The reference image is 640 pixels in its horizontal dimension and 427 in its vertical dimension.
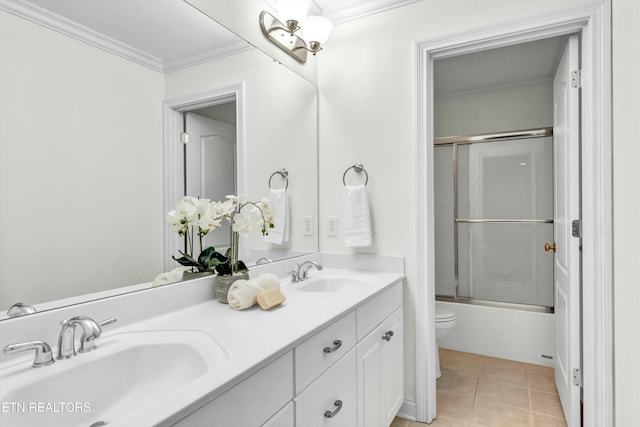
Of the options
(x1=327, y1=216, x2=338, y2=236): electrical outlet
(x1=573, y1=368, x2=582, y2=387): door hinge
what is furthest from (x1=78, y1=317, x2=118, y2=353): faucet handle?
(x1=573, y1=368, x2=582, y2=387): door hinge

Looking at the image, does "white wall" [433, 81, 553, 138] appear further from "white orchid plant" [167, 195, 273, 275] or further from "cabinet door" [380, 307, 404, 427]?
"white orchid plant" [167, 195, 273, 275]

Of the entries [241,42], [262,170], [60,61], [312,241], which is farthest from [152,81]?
[312,241]

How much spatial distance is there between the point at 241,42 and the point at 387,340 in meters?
1.55

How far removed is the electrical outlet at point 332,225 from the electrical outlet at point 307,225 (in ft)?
0.35

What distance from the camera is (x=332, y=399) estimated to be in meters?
1.18

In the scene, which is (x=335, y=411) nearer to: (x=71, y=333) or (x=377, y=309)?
(x=377, y=309)

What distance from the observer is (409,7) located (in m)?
1.94

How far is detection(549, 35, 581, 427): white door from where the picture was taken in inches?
67.2

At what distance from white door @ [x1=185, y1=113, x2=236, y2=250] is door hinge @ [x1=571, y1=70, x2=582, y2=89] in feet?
5.38

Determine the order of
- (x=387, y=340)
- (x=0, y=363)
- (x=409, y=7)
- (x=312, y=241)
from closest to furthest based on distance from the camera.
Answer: (x=0, y=363) < (x=387, y=340) < (x=409, y=7) < (x=312, y=241)

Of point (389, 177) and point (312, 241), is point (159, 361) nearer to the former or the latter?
point (312, 241)
